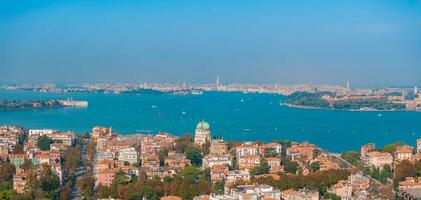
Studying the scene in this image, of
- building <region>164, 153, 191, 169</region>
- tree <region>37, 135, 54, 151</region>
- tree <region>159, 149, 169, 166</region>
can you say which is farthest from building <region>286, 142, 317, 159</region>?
tree <region>37, 135, 54, 151</region>

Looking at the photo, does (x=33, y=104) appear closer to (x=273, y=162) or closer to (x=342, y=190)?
(x=273, y=162)

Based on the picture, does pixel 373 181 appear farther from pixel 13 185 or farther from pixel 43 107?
pixel 43 107

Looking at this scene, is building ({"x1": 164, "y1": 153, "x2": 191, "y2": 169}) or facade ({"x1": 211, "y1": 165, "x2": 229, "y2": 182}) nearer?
facade ({"x1": 211, "y1": 165, "x2": 229, "y2": 182})

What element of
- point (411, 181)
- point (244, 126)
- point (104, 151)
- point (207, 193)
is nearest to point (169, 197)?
point (207, 193)

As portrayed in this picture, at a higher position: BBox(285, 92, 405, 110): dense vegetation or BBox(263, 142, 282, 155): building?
BBox(263, 142, 282, 155): building

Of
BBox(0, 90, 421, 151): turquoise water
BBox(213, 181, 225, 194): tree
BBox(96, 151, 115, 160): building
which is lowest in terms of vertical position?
BBox(0, 90, 421, 151): turquoise water

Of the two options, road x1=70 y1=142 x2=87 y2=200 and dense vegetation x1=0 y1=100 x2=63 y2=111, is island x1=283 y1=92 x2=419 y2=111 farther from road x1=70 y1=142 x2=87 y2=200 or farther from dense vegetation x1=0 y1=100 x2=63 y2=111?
road x1=70 y1=142 x2=87 y2=200
